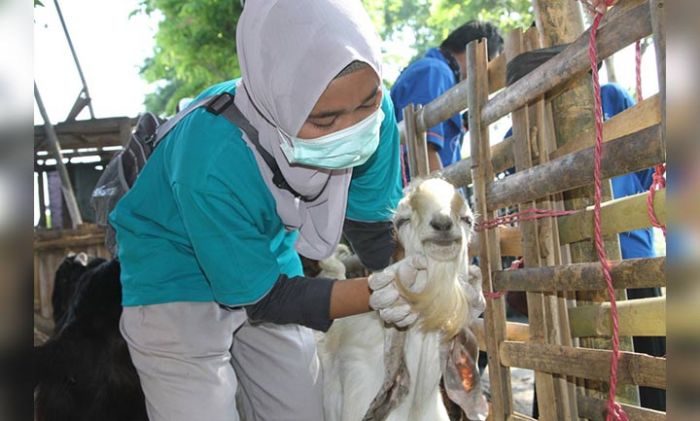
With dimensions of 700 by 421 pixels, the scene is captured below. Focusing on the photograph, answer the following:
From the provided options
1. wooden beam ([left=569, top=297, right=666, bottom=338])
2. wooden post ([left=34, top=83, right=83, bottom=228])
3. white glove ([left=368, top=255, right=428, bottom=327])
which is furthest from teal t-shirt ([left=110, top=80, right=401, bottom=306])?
wooden post ([left=34, top=83, right=83, bottom=228])

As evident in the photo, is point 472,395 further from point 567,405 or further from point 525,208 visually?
point 525,208

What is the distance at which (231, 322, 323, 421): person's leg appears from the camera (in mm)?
2918

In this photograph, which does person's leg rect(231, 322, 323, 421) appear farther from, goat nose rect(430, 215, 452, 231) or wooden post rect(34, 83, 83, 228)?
wooden post rect(34, 83, 83, 228)

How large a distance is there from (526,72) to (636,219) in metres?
0.88

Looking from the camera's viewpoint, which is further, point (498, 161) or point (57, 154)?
point (57, 154)

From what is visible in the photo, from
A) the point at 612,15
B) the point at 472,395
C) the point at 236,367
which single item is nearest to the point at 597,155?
the point at 612,15

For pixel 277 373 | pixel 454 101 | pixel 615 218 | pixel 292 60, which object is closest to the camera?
pixel 292 60

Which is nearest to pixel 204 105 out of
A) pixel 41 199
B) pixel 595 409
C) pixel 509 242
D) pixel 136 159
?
pixel 136 159

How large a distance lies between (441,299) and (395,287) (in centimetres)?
27

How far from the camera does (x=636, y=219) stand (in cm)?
294

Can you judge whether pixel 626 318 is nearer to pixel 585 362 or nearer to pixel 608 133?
pixel 585 362

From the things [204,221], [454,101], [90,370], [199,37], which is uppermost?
[199,37]

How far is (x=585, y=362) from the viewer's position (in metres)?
2.82

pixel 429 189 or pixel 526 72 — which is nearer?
pixel 429 189
